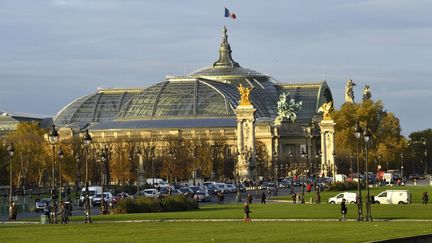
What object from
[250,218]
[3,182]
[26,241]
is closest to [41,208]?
[250,218]

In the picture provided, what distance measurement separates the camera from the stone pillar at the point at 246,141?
18338 centimetres

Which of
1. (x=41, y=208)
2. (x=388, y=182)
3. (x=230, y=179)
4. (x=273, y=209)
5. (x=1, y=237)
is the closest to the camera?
(x=1, y=237)

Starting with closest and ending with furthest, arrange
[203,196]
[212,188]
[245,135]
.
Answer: [203,196] → [212,188] → [245,135]

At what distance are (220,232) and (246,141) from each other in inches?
5497

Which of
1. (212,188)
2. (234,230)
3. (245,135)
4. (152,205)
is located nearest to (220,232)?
(234,230)

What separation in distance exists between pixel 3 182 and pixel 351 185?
49.0 metres

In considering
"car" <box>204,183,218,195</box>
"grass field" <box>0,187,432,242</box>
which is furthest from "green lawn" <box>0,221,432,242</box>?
"car" <box>204,183,218,195</box>

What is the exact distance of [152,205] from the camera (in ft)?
281

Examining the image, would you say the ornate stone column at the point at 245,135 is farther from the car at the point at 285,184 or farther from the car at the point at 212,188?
the car at the point at 212,188

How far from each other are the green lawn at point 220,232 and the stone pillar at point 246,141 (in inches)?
4630

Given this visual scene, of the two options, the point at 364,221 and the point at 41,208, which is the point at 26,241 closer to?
the point at 364,221

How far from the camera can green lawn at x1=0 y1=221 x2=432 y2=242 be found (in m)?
50.4

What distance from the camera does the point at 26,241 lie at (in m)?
51.3

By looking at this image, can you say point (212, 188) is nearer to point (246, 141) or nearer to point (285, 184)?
point (285, 184)
